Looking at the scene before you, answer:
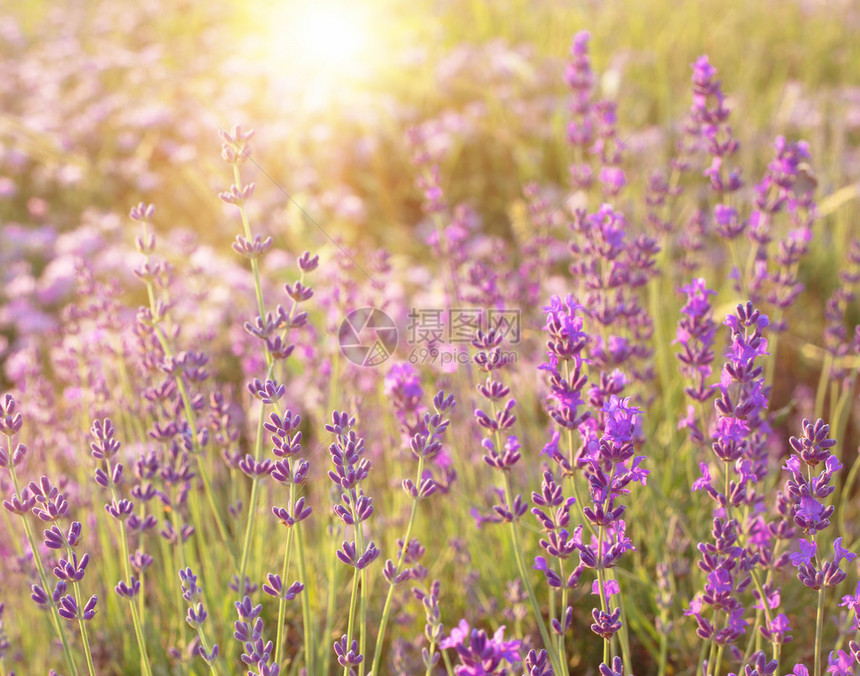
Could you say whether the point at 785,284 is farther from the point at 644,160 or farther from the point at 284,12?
the point at 284,12

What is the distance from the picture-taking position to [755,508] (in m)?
1.89

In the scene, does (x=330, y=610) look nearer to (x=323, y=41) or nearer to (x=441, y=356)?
(x=441, y=356)

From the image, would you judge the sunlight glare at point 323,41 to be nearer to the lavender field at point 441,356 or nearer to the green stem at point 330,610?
the lavender field at point 441,356

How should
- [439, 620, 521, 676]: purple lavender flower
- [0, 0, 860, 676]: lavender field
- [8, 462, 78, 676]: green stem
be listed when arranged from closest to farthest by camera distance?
[439, 620, 521, 676]: purple lavender flower < [8, 462, 78, 676]: green stem < [0, 0, 860, 676]: lavender field

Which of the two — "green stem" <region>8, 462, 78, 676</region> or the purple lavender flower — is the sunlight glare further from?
the purple lavender flower

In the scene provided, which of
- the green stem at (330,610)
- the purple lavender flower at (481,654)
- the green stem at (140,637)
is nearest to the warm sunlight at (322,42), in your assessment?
Result: the green stem at (330,610)

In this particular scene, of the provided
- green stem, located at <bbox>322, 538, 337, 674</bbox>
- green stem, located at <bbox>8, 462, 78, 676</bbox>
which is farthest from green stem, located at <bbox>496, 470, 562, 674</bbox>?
green stem, located at <bbox>8, 462, 78, 676</bbox>

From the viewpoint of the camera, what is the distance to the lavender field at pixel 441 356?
1.40 metres

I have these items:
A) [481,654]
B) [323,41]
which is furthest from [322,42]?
[481,654]

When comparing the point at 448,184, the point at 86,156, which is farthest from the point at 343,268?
the point at 86,156

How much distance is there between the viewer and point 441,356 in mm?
2365

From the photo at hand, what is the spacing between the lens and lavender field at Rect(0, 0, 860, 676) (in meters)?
1.40

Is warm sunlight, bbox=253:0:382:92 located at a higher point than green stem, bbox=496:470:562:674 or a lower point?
higher

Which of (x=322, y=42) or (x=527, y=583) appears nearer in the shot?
(x=527, y=583)
